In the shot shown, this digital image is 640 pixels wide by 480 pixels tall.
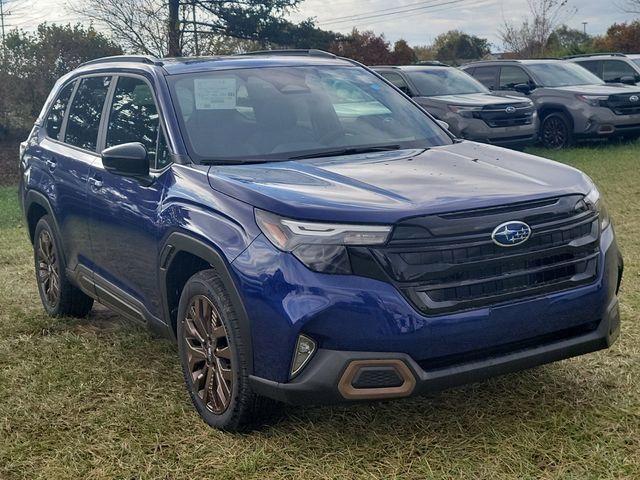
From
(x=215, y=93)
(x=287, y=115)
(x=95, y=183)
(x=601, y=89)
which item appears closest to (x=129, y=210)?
(x=95, y=183)

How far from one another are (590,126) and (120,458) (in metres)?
12.6

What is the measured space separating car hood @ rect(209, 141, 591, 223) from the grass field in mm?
1004

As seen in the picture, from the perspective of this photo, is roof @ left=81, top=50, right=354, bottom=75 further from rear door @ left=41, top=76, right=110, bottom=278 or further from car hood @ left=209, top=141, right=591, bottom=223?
car hood @ left=209, top=141, right=591, bottom=223

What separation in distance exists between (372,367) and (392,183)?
0.80 m

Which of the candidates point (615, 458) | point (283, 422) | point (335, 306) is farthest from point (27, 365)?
point (615, 458)

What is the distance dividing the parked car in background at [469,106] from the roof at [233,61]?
8553 mm

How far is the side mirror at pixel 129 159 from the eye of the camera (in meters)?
4.18

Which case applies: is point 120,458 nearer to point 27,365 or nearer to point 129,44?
point 27,365

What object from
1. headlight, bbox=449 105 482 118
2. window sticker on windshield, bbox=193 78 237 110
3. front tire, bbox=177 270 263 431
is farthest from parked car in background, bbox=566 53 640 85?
front tire, bbox=177 270 263 431

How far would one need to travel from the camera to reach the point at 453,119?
45.1 feet

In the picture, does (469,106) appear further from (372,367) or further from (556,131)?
(372,367)

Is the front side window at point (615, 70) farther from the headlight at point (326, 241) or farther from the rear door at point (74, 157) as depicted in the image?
the headlight at point (326, 241)

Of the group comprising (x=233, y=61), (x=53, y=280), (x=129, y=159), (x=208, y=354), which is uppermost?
(x=233, y=61)

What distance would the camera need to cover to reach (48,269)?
5.91 metres
